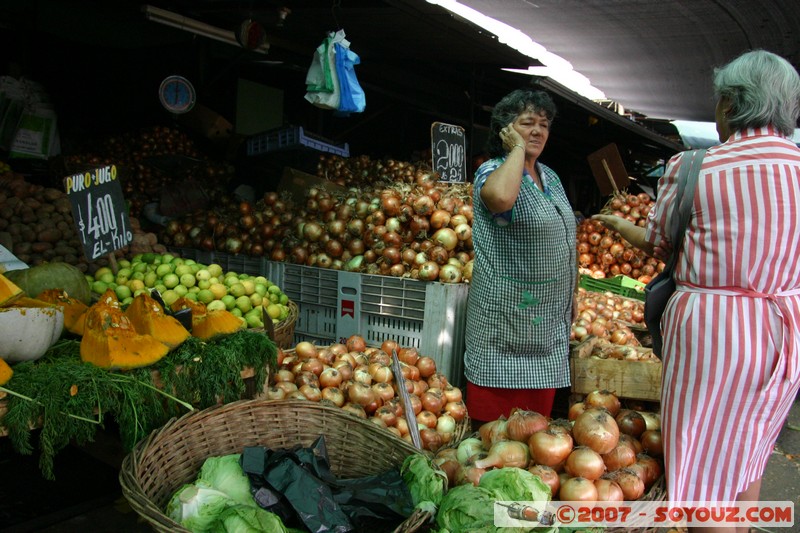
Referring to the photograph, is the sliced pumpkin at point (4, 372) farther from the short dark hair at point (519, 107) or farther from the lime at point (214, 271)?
the short dark hair at point (519, 107)

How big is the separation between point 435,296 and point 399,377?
34.1 inches

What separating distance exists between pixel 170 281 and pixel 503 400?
2.08 meters

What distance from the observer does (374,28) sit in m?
5.82

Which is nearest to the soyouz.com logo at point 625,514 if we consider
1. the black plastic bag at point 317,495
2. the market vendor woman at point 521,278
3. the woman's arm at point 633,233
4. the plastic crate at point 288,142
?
the black plastic bag at point 317,495

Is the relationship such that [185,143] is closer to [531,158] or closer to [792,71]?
[531,158]

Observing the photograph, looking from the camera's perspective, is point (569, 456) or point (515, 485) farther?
point (569, 456)

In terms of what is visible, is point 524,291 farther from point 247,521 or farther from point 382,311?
point 247,521

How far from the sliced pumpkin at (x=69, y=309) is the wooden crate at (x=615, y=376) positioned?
2465mm

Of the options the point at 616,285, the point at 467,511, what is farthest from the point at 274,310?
the point at 616,285

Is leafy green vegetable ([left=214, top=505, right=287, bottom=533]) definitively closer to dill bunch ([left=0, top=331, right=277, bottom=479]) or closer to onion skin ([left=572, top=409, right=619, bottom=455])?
dill bunch ([left=0, top=331, right=277, bottom=479])

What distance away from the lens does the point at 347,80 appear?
4594 mm

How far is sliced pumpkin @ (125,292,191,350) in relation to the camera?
2.24 metres

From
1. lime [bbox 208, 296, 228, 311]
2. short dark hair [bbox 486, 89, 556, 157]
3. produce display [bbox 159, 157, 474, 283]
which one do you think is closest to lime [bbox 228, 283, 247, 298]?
lime [bbox 208, 296, 228, 311]

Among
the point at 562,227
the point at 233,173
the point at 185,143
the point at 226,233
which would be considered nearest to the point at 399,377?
the point at 562,227
